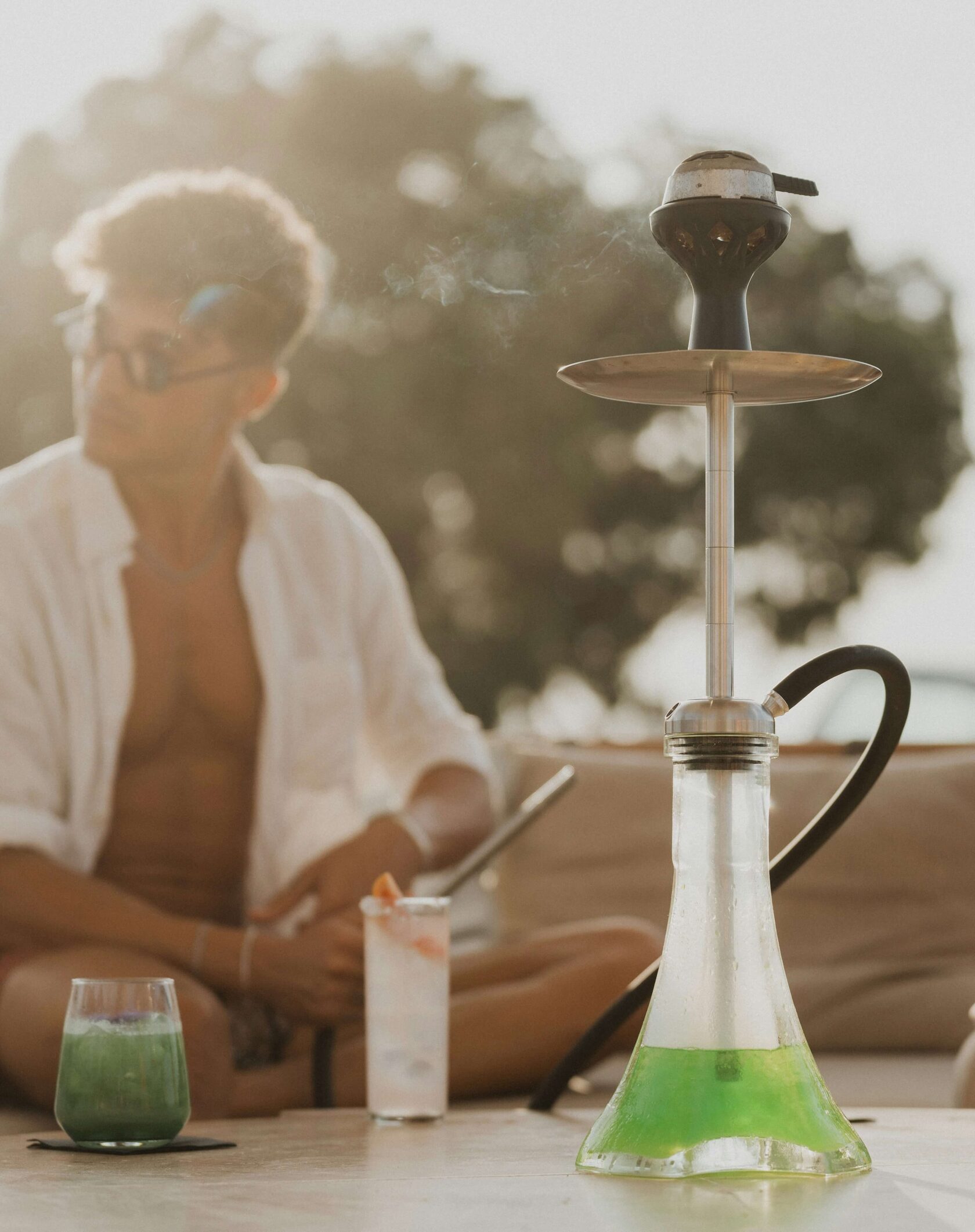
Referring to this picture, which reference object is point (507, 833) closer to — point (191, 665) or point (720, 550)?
point (720, 550)

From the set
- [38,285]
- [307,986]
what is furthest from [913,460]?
[307,986]

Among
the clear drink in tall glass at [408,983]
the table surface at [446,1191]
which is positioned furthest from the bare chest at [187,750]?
the table surface at [446,1191]

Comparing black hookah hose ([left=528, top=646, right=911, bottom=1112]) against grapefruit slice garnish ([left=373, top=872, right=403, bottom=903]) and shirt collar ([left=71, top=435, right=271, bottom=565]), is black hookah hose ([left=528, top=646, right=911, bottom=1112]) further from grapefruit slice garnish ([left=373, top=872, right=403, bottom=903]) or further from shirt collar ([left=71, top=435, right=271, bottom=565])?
shirt collar ([left=71, top=435, right=271, bottom=565])

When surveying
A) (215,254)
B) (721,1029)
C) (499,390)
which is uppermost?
(499,390)

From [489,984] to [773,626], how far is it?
32.1ft

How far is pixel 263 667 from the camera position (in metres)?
2.37

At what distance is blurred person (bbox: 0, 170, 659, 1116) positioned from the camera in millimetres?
2023

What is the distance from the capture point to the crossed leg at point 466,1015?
191cm

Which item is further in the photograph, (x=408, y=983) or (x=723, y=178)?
(x=408, y=983)

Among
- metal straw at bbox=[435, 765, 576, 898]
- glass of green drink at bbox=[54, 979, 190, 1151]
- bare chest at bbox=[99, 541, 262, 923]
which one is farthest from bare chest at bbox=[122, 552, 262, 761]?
glass of green drink at bbox=[54, 979, 190, 1151]

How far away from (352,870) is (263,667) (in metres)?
0.39

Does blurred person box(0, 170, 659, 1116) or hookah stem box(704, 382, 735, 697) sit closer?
hookah stem box(704, 382, 735, 697)

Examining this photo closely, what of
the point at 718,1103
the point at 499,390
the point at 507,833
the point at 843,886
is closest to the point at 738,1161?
the point at 718,1103

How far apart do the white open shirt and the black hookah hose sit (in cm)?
112
